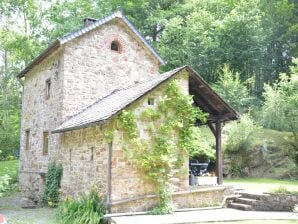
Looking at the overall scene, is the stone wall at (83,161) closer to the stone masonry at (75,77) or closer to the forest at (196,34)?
the stone masonry at (75,77)

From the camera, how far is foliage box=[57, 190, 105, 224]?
1024 centimetres

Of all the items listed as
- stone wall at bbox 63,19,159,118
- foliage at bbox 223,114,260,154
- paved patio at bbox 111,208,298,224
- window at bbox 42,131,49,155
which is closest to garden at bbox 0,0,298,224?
foliage at bbox 223,114,260,154

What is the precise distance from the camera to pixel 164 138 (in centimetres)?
1142

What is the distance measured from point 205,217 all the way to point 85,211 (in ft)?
11.5

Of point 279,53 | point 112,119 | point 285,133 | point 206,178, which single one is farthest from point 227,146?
point 279,53

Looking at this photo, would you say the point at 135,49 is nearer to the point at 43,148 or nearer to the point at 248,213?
the point at 43,148

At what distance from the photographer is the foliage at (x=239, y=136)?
20969mm

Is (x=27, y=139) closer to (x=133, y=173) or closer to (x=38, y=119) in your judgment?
(x=38, y=119)

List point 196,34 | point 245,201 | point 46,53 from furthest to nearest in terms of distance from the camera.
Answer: point 196,34
point 46,53
point 245,201

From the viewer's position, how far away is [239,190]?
44.2 feet

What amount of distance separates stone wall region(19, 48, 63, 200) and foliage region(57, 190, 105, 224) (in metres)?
4.89

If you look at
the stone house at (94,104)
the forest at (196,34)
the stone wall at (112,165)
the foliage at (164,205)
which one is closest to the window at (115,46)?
the stone house at (94,104)

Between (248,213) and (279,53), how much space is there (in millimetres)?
24316

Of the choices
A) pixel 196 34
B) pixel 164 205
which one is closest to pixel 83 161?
pixel 164 205
